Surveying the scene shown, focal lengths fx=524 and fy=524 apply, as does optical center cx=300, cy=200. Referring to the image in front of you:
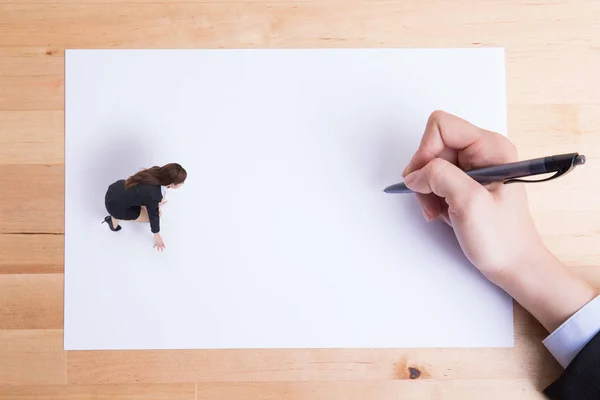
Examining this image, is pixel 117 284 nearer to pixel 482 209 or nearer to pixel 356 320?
Answer: pixel 356 320

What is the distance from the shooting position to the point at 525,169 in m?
0.45

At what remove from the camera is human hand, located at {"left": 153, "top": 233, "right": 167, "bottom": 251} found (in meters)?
0.59

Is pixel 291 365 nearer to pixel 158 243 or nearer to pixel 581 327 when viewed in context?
pixel 158 243

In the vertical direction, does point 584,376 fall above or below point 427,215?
below

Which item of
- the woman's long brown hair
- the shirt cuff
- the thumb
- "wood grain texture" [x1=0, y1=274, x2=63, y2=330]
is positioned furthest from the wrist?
"wood grain texture" [x1=0, y1=274, x2=63, y2=330]

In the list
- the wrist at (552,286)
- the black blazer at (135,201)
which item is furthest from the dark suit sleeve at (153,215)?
the wrist at (552,286)

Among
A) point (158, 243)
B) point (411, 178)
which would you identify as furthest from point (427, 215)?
point (158, 243)

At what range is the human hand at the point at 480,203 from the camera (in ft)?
1.69

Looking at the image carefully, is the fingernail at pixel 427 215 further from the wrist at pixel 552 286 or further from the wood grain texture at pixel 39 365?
the wood grain texture at pixel 39 365

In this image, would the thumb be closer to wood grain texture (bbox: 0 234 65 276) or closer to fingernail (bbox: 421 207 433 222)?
fingernail (bbox: 421 207 433 222)

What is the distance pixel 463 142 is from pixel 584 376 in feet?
0.90

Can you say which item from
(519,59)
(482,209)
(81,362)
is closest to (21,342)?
(81,362)

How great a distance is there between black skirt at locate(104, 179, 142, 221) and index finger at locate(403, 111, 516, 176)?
0.32 meters

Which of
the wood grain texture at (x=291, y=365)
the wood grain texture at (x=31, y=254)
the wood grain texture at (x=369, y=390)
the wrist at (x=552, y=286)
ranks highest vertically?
the wood grain texture at (x=31, y=254)
